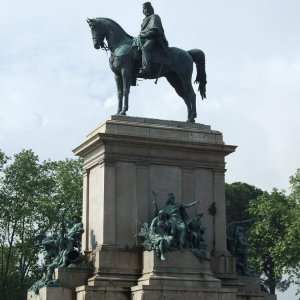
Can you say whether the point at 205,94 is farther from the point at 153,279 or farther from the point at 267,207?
the point at 267,207

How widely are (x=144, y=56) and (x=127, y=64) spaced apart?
0.58m

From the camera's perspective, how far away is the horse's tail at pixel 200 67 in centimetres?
2456

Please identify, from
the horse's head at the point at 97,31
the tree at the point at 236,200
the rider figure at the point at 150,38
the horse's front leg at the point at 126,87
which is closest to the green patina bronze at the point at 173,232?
the horse's front leg at the point at 126,87

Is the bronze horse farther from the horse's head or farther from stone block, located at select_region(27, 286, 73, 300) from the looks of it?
stone block, located at select_region(27, 286, 73, 300)

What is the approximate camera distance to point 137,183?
70.6ft

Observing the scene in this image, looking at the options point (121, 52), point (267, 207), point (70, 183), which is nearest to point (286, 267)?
point (267, 207)

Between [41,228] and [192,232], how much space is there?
26.1 meters

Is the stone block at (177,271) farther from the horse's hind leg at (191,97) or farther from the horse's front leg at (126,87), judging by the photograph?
the horse's hind leg at (191,97)

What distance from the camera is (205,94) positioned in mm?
24844

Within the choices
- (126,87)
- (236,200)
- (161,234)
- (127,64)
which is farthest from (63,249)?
(236,200)

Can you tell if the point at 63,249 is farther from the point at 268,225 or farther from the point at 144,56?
the point at 268,225

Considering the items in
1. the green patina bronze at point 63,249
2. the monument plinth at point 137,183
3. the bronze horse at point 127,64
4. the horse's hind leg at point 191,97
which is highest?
the bronze horse at point 127,64

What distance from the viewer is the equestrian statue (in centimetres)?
2305

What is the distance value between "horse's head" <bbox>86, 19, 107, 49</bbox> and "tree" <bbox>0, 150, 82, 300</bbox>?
73.3 feet
